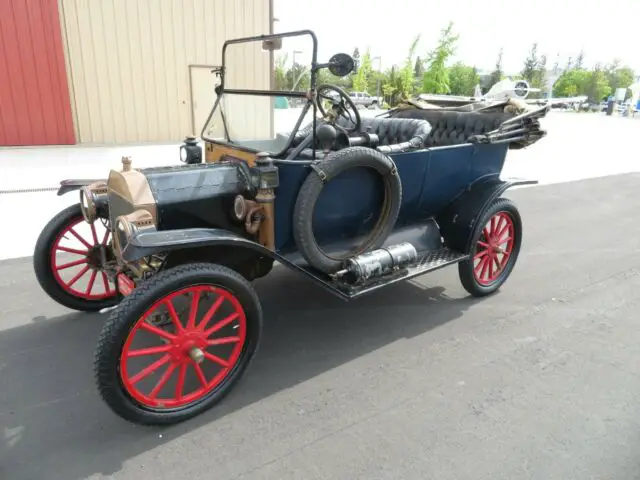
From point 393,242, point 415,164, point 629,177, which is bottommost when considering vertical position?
point 629,177

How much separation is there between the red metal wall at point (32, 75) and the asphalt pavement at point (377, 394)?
691 centimetres

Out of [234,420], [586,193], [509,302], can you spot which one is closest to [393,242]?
[509,302]

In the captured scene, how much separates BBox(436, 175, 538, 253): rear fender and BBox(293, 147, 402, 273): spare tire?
69cm

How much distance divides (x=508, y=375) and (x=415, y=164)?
138 centimetres

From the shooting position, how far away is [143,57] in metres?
10.2

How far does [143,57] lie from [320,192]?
30.5ft

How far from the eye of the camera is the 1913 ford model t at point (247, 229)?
6.88ft

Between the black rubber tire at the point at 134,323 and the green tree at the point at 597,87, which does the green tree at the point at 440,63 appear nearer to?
the black rubber tire at the point at 134,323

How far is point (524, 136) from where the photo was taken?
362 centimetres

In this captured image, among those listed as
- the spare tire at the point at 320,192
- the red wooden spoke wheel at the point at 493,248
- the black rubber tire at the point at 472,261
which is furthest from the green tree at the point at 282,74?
the red wooden spoke wheel at the point at 493,248

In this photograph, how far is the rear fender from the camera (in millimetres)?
3334

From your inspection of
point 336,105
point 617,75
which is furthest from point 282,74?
point 617,75

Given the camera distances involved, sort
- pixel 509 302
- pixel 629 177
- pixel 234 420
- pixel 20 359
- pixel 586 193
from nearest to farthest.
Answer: pixel 234 420 < pixel 20 359 < pixel 509 302 < pixel 586 193 < pixel 629 177

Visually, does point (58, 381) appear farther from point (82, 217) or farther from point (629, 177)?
point (629, 177)
